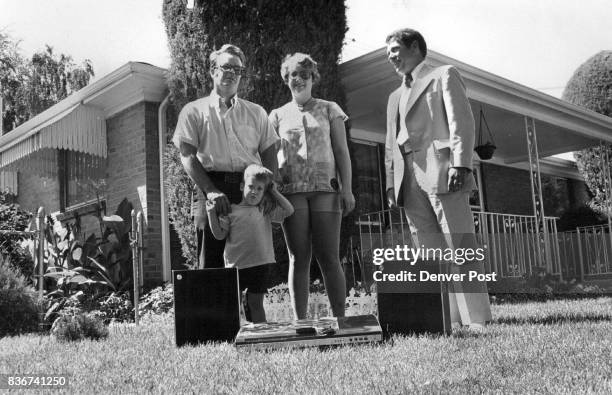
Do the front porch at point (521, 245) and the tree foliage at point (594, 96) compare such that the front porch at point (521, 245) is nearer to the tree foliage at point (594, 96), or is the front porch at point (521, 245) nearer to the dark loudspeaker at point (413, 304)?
the tree foliage at point (594, 96)

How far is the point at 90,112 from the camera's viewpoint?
9.78 metres

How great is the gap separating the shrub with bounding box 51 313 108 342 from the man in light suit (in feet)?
7.36

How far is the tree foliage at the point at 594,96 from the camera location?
51.1 feet

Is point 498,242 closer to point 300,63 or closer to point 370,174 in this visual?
point 370,174

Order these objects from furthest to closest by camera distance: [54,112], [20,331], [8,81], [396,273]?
[8,81] < [54,112] < [20,331] < [396,273]

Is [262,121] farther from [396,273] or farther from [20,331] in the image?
[20,331]

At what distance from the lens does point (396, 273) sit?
3.49 metres

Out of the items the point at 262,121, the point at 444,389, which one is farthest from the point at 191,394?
the point at 262,121

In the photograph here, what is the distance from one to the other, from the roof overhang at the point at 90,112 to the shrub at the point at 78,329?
4708mm

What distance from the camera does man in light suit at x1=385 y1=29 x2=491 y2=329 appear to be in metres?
3.85

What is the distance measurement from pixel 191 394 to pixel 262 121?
1.94m

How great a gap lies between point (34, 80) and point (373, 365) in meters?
30.6

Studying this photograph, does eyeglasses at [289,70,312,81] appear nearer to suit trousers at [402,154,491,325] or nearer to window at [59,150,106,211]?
suit trousers at [402,154,491,325]

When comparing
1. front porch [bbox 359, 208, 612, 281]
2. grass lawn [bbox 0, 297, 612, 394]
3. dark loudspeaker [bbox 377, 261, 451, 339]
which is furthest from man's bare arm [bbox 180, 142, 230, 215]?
front porch [bbox 359, 208, 612, 281]
